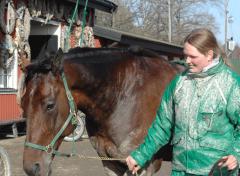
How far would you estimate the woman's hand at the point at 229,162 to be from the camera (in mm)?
3252

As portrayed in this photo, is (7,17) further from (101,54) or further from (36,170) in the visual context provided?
(36,170)

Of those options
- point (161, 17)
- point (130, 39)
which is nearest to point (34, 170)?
point (130, 39)

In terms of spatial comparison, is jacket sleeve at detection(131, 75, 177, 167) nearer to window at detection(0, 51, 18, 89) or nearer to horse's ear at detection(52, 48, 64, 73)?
horse's ear at detection(52, 48, 64, 73)

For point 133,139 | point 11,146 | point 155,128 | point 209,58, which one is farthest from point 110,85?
point 11,146

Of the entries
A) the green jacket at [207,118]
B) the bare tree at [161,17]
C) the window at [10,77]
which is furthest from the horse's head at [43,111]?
the bare tree at [161,17]

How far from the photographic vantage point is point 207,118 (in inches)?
131

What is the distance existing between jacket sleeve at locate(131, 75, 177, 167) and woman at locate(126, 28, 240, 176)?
144 millimetres

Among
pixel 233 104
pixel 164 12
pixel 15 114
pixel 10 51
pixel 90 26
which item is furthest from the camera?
pixel 164 12

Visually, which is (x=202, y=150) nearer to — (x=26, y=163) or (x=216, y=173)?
(x=216, y=173)

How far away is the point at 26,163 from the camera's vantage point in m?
4.05

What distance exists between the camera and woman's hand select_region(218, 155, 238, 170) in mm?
3252

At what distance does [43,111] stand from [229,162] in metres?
1.59

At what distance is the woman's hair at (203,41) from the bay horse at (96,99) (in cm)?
125

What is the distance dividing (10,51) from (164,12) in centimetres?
4416
